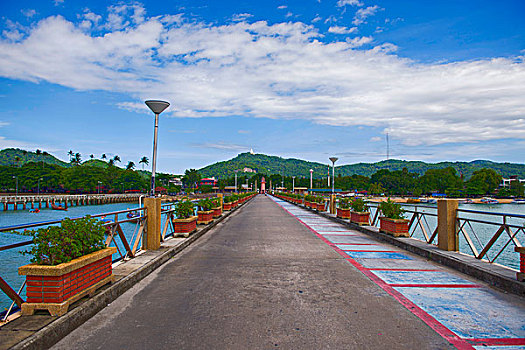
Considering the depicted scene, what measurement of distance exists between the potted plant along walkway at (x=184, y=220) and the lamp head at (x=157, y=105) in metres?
3.59

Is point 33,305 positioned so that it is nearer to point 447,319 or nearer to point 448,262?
point 447,319

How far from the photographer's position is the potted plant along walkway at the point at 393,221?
11297mm

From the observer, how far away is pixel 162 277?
6.82 m

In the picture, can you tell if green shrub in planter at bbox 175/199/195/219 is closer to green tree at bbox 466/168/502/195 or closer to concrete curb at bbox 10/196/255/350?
concrete curb at bbox 10/196/255/350

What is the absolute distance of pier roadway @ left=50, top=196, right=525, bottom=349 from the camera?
3.93 metres

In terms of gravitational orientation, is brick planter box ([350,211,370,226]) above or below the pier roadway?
above

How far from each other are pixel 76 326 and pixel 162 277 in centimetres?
255

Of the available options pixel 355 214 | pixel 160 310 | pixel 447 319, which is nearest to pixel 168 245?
pixel 160 310

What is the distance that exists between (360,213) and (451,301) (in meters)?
10.0

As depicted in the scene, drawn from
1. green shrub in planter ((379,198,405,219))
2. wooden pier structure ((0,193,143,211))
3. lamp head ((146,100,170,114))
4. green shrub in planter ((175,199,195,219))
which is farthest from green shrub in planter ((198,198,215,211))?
wooden pier structure ((0,193,143,211))

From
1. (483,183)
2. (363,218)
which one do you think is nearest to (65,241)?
(363,218)

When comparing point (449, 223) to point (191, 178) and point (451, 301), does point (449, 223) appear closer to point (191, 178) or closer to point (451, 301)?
A: point (451, 301)

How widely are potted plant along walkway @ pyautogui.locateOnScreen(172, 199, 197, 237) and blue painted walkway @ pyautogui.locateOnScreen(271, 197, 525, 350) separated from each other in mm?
5485

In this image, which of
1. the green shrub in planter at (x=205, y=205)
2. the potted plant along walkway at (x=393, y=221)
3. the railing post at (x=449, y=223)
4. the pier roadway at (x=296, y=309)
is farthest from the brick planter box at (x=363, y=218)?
the green shrub in planter at (x=205, y=205)
